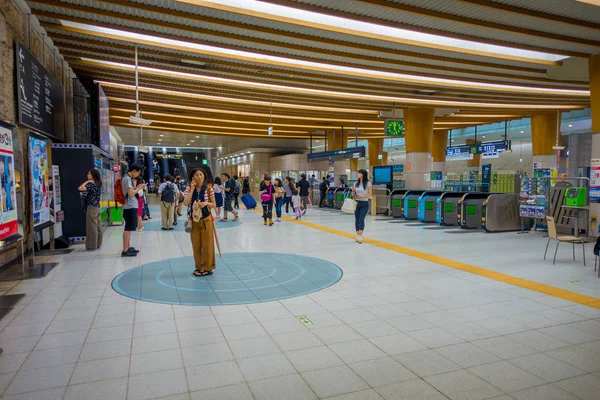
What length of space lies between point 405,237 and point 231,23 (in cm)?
596

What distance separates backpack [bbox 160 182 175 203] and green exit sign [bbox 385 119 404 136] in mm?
8561

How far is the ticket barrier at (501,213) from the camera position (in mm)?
9961

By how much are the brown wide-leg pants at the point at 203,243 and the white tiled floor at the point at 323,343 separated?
4.03 ft

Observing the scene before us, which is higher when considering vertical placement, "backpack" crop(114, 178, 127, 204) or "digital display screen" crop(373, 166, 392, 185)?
"digital display screen" crop(373, 166, 392, 185)

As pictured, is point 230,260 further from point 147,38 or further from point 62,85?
point 62,85

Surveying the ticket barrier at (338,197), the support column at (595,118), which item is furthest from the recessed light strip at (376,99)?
the support column at (595,118)

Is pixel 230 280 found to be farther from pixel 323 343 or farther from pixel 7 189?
pixel 7 189

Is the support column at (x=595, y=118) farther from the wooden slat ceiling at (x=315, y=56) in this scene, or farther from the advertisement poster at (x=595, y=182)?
the wooden slat ceiling at (x=315, y=56)

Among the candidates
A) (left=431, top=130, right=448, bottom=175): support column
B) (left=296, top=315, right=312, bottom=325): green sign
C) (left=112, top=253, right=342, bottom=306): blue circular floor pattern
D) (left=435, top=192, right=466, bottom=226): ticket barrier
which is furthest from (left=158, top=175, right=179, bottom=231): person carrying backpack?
(left=431, top=130, right=448, bottom=175): support column

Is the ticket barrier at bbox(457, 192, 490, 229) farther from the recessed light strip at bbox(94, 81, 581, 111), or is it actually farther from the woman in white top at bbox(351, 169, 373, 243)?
the recessed light strip at bbox(94, 81, 581, 111)

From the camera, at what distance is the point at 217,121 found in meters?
18.1

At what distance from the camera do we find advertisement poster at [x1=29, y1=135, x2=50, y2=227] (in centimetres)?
616

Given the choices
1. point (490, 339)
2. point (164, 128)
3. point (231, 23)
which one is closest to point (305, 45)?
point (231, 23)

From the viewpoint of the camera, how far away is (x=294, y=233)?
977 cm
